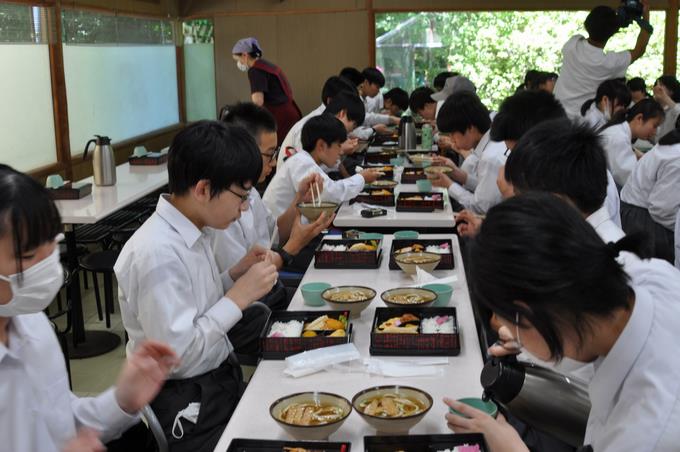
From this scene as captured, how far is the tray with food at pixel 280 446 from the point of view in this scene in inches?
→ 64.4

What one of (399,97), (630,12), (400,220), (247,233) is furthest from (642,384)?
(399,97)

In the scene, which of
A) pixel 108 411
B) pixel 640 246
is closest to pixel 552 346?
pixel 640 246

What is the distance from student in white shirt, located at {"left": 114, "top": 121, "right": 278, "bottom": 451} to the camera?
2.11 metres

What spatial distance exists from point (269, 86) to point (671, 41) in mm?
5284

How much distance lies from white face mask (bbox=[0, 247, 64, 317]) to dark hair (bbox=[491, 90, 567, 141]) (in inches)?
99.6

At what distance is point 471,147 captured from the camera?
201 inches

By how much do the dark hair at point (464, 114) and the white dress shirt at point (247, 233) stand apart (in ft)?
5.86

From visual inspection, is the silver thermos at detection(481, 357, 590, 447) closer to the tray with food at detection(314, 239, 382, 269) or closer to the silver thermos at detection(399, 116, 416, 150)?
the tray with food at detection(314, 239, 382, 269)

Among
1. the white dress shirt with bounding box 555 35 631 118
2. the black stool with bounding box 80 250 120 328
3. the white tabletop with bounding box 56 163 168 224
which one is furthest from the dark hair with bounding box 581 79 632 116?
the black stool with bounding box 80 250 120 328

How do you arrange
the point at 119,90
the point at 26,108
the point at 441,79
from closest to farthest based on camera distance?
the point at 26,108 < the point at 119,90 < the point at 441,79

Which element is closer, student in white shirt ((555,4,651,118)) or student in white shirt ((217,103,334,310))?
student in white shirt ((217,103,334,310))

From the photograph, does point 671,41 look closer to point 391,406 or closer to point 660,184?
point 660,184

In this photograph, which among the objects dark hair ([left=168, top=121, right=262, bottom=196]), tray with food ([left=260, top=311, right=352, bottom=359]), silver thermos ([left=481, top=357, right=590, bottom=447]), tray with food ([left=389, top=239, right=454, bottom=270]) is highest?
dark hair ([left=168, top=121, right=262, bottom=196])

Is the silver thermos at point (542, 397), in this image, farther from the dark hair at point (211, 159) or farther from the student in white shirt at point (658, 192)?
the student in white shirt at point (658, 192)
